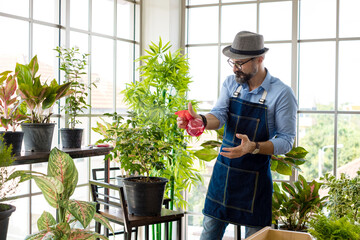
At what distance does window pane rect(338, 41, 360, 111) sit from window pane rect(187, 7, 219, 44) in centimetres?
138

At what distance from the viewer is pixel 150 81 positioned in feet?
13.9

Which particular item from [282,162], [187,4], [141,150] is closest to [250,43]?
[141,150]

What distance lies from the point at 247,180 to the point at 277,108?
1.69ft

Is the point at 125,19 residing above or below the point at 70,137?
above

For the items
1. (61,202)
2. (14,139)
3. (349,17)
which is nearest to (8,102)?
(14,139)

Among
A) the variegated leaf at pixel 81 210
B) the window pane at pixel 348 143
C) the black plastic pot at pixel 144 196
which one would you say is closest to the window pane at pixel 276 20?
the window pane at pixel 348 143

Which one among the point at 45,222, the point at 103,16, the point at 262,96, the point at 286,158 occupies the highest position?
the point at 103,16

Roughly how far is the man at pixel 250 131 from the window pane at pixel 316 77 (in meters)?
1.75

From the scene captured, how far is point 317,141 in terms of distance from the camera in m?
4.55

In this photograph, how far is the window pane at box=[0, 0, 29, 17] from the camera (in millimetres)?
3430

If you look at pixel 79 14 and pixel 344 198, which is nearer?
pixel 344 198

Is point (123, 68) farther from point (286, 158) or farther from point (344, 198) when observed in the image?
point (344, 198)

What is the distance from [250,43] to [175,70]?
1461 millimetres

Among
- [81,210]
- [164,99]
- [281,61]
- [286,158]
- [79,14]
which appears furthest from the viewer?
[281,61]
